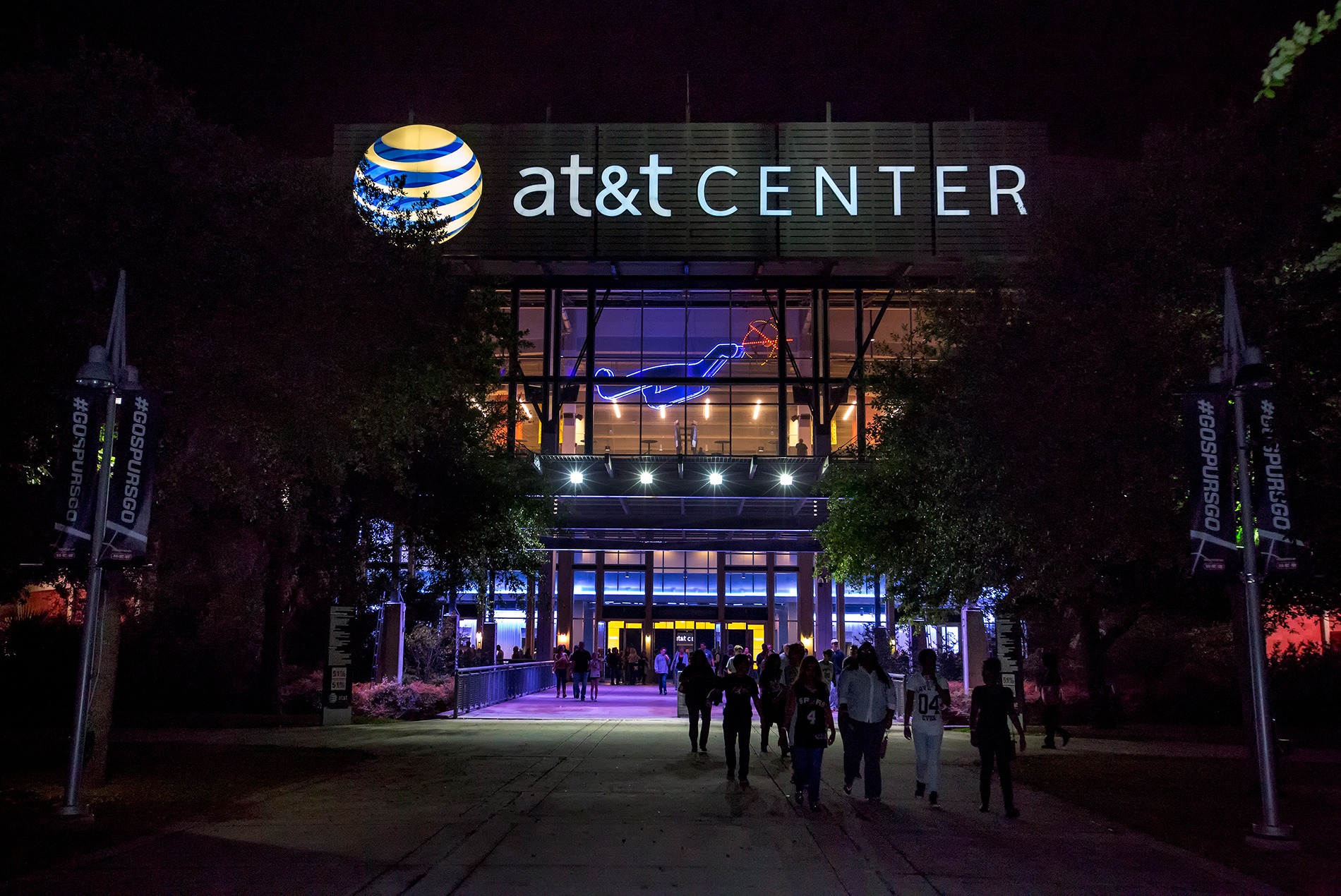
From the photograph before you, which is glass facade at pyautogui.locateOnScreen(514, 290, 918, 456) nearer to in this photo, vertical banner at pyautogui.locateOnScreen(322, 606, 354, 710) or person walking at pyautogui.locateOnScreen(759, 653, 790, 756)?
vertical banner at pyautogui.locateOnScreen(322, 606, 354, 710)

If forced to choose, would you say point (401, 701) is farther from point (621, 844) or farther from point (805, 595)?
point (805, 595)

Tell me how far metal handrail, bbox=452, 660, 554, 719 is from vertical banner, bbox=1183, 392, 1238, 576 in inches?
769

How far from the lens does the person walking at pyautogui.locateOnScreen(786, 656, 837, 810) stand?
38.9 feet

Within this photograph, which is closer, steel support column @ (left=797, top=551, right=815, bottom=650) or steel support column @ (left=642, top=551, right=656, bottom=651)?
steel support column @ (left=642, top=551, right=656, bottom=651)

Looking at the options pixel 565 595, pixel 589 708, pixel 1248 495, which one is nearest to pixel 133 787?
pixel 1248 495

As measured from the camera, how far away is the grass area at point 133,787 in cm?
960

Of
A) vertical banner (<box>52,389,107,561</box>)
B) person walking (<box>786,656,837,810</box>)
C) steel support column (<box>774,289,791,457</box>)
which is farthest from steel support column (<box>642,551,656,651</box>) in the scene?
vertical banner (<box>52,389,107,561</box>)

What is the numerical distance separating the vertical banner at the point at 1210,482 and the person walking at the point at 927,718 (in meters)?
2.96

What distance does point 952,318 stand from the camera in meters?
19.5

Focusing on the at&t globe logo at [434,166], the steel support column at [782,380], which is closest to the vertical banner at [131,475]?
the at&t globe logo at [434,166]

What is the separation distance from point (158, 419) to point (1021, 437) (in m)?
10.2

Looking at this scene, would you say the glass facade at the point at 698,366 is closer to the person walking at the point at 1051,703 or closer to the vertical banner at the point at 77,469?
the person walking at the point at 1051,703

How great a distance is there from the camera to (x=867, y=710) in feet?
40.4

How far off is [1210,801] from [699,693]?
7.39m
